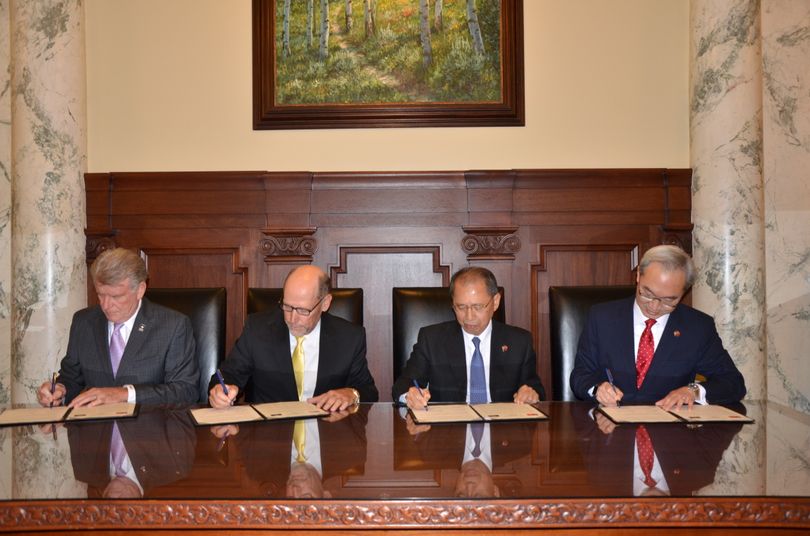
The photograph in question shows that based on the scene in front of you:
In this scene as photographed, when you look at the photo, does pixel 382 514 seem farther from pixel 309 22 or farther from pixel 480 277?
pixel 309 22

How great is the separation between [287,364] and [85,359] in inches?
30.6

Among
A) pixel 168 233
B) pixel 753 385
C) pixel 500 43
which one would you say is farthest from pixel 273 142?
pixel 753 385

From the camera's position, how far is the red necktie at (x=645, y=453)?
179 cm

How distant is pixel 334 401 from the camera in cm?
270

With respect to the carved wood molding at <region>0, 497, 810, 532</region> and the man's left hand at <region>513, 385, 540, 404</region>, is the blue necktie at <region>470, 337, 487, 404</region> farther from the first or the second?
the carved wood molding at <region>0, 497, 810, 532</region>

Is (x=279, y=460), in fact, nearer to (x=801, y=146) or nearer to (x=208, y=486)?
(x=208, y=486)

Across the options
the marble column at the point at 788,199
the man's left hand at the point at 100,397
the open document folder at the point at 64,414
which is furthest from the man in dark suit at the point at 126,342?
the marble column at the point at 788,199

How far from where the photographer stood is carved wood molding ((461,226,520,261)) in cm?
462

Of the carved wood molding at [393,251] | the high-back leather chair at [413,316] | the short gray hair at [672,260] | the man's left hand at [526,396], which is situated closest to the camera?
the man's left hand at [526,396]

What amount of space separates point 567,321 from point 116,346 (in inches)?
73.1

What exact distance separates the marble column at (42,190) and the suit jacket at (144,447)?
2034 millimetres

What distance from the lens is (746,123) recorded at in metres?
4.31

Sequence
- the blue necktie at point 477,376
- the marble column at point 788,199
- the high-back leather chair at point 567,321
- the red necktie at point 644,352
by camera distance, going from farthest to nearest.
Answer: the marble column at point 788,199
the high-back leather chair at point 567,321
the blue necktie at point 477,376
the red necktie at point 644,352

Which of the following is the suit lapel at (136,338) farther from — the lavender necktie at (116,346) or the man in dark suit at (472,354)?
the man in dark suit at (472,354)
